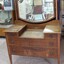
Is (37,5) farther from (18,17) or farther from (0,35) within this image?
(0,35)

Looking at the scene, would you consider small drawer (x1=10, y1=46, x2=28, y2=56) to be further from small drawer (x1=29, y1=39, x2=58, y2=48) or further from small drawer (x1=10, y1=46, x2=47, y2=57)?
small drawer (x1=29, y1=39, x2=58, y2=48)

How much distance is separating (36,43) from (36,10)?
0.65 metres

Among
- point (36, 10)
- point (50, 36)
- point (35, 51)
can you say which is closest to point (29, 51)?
point (35, 51)

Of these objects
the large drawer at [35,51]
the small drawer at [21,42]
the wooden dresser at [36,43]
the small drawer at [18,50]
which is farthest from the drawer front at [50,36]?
the small drawer at [18,50]

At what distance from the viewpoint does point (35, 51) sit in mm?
2066

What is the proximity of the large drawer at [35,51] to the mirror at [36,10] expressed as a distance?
563 millimetres

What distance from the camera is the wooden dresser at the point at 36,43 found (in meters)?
1.96

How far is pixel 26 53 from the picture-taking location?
2111 mm

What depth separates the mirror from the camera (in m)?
2.32

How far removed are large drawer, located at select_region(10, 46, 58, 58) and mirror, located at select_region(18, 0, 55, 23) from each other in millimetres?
563

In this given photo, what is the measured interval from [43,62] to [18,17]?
2.97ft

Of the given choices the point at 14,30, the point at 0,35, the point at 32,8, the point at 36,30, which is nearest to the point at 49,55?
the point at 36,30

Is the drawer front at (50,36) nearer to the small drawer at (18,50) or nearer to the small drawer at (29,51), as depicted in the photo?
the small drawer at (29,51)

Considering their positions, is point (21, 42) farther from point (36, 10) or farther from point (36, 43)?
point (36, 10)
